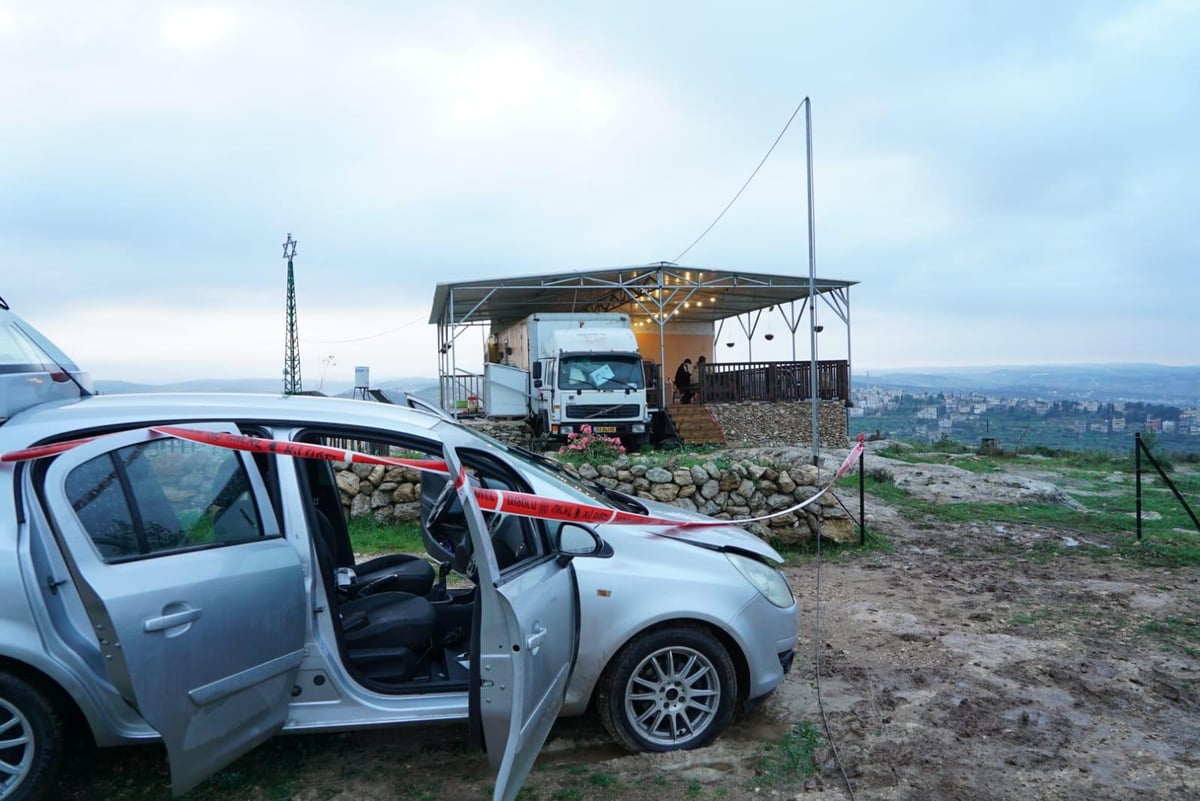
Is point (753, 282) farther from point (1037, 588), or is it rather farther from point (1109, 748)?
point (1109, 748)

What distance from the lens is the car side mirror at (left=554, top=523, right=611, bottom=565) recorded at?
340cm

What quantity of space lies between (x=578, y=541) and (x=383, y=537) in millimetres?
5101

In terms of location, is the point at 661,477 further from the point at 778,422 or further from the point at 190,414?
the point at 778,422

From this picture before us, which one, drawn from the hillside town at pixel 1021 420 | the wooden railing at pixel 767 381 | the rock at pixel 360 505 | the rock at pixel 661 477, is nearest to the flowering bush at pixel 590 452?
the rock at pixel 661 477

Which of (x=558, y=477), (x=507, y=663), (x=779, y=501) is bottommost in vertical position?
(x=779, y=501)

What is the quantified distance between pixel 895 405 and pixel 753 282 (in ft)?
53.5

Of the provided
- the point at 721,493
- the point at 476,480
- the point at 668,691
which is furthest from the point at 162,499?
the point at 721,493

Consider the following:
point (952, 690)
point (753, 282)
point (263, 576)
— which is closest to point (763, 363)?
point (753, 282)

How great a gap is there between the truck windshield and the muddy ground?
11.6 metres

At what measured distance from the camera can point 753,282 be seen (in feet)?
75.3

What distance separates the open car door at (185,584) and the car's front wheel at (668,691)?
1.42 meters

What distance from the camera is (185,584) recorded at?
107 inches

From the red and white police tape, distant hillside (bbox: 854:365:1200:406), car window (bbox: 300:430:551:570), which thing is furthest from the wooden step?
distant hillside (bbox: 854:365:1200:406)

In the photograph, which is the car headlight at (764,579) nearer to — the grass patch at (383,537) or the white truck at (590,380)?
the grass patch at (383,537)
